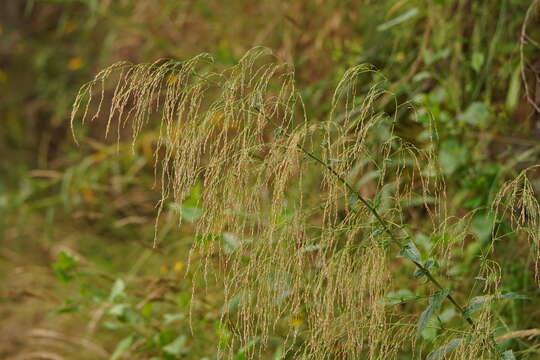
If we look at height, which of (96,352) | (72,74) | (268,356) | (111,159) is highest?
(72,74)

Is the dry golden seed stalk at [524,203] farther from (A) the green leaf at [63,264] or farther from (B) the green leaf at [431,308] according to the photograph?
(A) the green leaf at [63,264]

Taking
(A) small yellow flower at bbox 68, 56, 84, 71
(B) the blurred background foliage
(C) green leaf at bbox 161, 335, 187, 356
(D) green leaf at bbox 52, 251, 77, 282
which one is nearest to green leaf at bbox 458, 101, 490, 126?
(B) the blurred background foliage

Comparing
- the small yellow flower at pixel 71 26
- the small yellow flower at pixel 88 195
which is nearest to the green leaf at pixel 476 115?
the small yellow flower at pixel 88 195

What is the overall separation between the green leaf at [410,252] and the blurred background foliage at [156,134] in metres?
0.25

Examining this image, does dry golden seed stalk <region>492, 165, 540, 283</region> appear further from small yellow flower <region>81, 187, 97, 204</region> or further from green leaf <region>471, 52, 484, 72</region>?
small yellow flower <region>81, 187, 97, 204</region>

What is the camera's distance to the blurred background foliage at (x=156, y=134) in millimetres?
2182

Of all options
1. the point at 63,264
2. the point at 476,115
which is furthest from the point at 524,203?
the point at 63,264

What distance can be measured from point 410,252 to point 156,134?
253 centimetres

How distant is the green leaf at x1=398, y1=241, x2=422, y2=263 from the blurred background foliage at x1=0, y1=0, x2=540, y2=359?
0.25 meters

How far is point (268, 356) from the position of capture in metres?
2.12

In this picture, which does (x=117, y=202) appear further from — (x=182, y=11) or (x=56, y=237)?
(x=182, y=11)

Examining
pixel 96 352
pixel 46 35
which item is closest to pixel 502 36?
pixel 96 352

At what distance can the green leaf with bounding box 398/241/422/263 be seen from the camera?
1.28m

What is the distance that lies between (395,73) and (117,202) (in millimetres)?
1451
